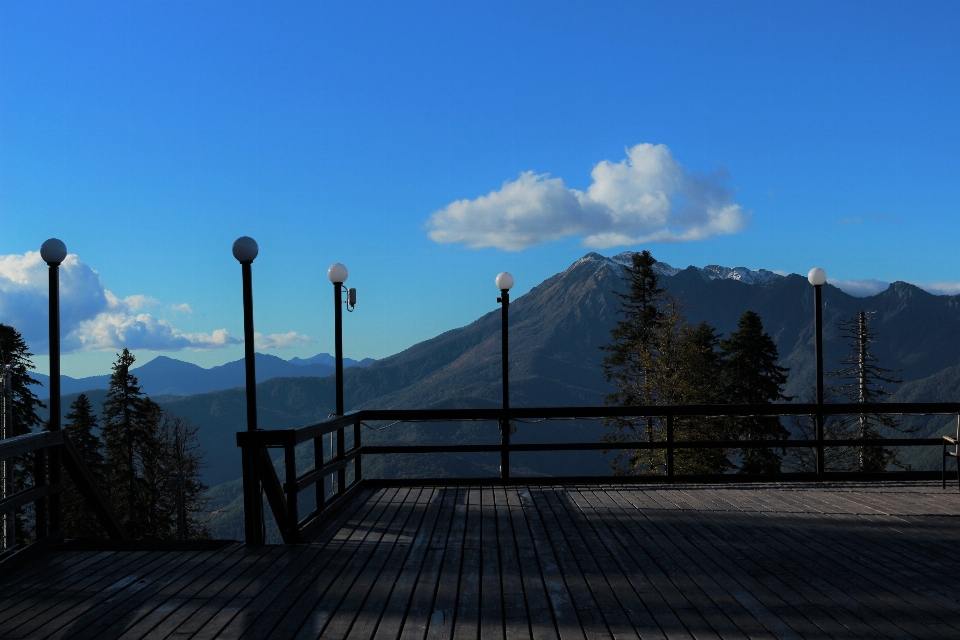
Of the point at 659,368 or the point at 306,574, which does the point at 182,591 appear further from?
the point at 659,368

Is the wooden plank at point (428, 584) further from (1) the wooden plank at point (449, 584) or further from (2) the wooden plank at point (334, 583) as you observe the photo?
(2) the wooden plank at point (334, 583)

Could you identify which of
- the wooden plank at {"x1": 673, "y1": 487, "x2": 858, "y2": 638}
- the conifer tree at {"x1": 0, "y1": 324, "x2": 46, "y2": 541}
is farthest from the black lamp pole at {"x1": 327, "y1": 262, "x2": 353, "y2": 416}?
the conifer tree at {"x1": 0, "y1": 324, "x2": 46, "y2": 541}

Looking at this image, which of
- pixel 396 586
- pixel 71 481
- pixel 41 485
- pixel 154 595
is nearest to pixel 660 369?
pixel 71 481

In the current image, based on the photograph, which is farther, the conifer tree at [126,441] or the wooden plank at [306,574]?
the conifer tree at [126,441]

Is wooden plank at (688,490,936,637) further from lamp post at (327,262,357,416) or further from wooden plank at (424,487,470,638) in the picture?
lamp post at (327,262,357,416)

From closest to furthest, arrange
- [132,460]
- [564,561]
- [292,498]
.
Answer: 1. [564,561]
2. [292,498]
3. [132,460]

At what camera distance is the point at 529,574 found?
16.4 feet

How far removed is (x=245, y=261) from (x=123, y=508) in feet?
99.6

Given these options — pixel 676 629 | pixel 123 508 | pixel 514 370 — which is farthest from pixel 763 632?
pixel 514 370

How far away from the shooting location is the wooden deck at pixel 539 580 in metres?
4.02

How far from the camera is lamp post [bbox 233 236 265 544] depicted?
6.13 meters

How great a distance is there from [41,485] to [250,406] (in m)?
1.57

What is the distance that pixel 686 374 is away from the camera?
36844mm

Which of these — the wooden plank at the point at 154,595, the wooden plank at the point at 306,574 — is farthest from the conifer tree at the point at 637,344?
the wooden plank at the point at 154,595
